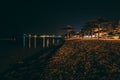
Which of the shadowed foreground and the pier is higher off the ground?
the pier

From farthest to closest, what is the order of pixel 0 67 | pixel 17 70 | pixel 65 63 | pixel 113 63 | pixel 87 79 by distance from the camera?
pixel 0 67 < pixel 17 70 < pixel 65 63 < pixel 113 63 < pixel 87 79

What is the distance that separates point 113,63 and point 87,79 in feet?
14.5

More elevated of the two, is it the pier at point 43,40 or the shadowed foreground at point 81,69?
the pier at point 43,40

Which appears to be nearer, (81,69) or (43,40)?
(81,69)

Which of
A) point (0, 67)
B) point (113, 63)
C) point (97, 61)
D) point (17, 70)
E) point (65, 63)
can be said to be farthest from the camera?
point (0, 67)

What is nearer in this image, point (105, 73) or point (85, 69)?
point (105, 73)

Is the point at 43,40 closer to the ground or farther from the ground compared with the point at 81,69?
farther from the ground

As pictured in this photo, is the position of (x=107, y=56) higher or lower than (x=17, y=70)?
higher

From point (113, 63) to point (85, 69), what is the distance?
3.07 m

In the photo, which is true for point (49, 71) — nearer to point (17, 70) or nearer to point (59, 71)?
point (59, 71)

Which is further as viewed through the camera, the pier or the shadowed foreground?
the pier

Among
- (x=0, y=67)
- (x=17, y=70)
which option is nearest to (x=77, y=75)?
(x=17, y=70)

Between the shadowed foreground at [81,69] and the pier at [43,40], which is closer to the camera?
the shadowed foreground at [81,69]

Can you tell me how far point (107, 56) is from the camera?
923 inches
